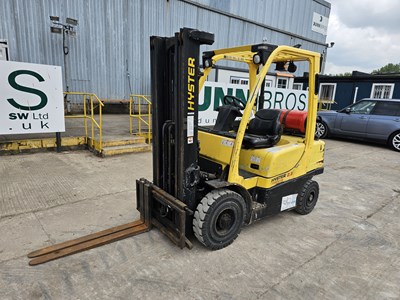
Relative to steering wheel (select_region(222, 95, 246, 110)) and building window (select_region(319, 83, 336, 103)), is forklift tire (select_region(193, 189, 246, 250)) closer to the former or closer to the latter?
steering wheel (select_region(222, 95, 246, 110))

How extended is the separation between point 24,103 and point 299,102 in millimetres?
10508

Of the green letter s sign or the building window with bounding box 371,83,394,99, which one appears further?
the building window with bounding box 371,83,394,99

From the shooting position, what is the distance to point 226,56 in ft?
12.5

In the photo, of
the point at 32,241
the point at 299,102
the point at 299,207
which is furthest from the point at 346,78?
the point at 32,241

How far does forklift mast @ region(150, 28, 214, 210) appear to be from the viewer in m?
2.76

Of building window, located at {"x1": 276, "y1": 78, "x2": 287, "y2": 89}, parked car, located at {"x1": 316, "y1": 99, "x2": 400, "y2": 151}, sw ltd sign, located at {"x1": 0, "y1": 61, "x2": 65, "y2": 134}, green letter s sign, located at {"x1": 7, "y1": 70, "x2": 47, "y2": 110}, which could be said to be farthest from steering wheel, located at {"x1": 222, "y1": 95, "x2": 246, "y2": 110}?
building window, located at {"x1": 276, "y1": 78, "x2": 287, "y2": 89}

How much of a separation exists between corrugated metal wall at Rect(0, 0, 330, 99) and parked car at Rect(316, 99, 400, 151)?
9.38m

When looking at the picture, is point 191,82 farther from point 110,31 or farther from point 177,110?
point 110,31

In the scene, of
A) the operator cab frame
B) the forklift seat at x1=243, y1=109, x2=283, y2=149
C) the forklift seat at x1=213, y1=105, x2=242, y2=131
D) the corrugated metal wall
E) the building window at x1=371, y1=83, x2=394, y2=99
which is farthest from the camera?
the building window at x1=371, y1=83, x2=394, y2=99

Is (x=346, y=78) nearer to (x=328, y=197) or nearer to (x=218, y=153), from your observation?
(x=328, y=197)

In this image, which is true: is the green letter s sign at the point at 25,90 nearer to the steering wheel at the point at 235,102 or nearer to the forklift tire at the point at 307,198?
the steering wheel at the point at 235,102

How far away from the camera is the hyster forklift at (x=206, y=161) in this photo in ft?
9.43

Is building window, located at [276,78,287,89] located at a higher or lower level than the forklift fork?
higher

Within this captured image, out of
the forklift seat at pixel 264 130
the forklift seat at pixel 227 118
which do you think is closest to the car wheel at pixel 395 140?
the forklift seat at pixel 264 130
